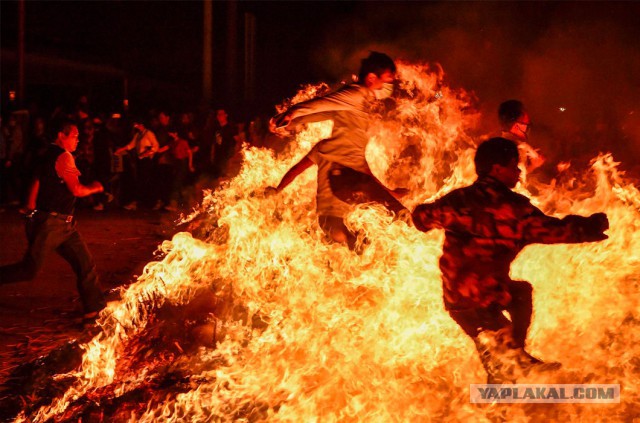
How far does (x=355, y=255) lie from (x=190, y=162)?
10.5 meters

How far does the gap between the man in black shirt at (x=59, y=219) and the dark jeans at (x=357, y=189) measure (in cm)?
244

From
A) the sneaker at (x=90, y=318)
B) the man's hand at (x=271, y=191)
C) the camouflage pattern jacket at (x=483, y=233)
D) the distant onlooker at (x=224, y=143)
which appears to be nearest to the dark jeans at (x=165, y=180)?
the distant onlooker at (x=224, y=143)

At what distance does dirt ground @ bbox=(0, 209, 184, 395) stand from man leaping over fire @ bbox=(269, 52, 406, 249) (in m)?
2.23

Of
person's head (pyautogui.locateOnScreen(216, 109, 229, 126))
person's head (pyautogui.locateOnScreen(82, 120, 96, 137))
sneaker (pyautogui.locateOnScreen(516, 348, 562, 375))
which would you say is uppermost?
person's head (pyautogui.locateOnScreen(216, 109, 229, 126))

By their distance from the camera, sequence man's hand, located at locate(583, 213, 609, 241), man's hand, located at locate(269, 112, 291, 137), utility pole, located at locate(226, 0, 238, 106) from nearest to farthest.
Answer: man's hand, located at locate(583, 213, 609, 241)
man's hand, located at locate(269, 112, 291, 137)
utility pole, located at locate(226, 0, 238, 106)

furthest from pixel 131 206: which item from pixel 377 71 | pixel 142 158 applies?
pixel 377 71

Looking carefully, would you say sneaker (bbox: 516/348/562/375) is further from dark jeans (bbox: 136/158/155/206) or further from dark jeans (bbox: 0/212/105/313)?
Result: dark jeans (bbox: 136/158/155/206)

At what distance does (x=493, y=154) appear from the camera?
3887mm

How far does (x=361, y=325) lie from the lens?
491 centimetres

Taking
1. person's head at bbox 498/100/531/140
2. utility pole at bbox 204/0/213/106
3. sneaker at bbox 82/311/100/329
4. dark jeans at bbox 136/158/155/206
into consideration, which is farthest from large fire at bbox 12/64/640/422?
utility pole at bbox 204/0/213/106

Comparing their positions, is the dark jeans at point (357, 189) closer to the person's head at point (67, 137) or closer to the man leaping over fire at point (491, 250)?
the man leaping over fire at point (491, 250)

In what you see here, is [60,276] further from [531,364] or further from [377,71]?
[531,364]

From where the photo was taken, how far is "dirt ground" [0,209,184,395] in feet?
21.4

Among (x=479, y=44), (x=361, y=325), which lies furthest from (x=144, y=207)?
(x=361, y=325)
